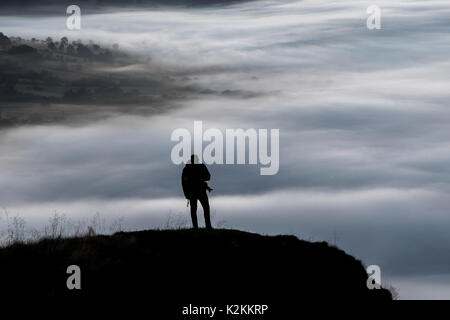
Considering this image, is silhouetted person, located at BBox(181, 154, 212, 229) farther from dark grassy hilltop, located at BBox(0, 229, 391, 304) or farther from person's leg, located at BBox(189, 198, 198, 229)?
dark grassy hilltop, located at BBox(0, 229, 391, 304)

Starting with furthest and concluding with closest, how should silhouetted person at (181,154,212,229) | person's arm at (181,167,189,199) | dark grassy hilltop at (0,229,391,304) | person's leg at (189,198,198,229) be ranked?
person's leg at (189,198,198,229), person's arm at (181,167,189,199), silhouetted person at (181,154,212,229), dark grassy hilltop at (0,229,391,304)

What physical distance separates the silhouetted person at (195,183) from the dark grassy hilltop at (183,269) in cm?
149

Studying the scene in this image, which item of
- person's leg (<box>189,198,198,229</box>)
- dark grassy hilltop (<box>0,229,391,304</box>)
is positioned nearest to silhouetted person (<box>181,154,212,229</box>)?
person's leg (<box>189,198,198,229</box>)

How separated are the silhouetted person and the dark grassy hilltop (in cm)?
149

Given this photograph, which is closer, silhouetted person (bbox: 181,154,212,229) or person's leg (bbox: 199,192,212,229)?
silhouetted person (bbox: 181,154,212,229)

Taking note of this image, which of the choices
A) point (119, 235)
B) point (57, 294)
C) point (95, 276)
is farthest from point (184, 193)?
point (57, 294)

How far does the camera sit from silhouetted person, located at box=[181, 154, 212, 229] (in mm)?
20359

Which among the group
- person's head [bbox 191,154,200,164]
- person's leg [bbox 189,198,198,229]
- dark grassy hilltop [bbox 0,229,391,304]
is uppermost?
person's head [bbox 191,154,200,164]

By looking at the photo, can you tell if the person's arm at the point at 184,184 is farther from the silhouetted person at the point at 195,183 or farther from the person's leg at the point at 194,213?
the person's leg at the point at 194,213

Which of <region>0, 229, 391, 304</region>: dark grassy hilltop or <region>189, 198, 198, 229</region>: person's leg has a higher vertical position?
<region>189, 198, 198, 229</region>: person's leg

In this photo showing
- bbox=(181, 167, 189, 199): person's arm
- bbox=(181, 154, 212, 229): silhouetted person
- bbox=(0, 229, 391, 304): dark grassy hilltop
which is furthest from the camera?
bbox=(181, 167, 189, 199): person's arm
